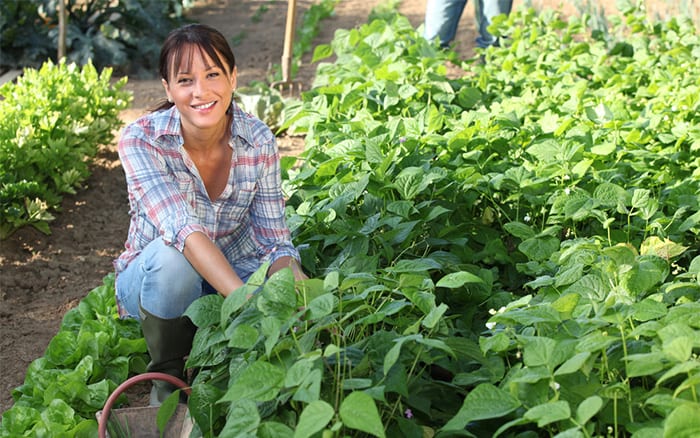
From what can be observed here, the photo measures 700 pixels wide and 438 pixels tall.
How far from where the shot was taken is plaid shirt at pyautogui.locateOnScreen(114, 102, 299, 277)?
253 cm

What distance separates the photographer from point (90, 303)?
121 inches

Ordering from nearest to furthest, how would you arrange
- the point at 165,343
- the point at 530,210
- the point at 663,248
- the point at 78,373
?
the point at 165,343
the point at 78,373
the point at 663,248
the point at 530,210

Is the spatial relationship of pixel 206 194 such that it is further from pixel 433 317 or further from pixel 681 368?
pixel 681 368

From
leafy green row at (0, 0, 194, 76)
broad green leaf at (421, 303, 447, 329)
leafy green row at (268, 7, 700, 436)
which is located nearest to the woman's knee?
leafy green row at (268, 7, 700, 436)

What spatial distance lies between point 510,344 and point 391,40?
3160 mm

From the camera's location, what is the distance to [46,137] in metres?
4.27

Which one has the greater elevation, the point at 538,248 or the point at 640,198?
the point at 640,198

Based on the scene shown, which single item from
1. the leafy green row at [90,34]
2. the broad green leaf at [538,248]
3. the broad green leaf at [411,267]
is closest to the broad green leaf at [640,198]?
the broad green leaf at [538,248]

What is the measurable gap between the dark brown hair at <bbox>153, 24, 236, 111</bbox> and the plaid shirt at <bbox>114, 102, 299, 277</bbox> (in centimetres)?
15

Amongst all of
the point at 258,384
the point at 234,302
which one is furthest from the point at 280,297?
the point at 258,384

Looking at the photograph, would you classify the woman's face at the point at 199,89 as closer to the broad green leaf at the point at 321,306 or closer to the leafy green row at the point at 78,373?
the leafy green row at the point at 78,373

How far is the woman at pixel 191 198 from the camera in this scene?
2414mm

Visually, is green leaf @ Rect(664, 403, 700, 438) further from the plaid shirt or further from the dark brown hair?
the dark brown hair

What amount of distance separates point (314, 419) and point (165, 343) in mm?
964
